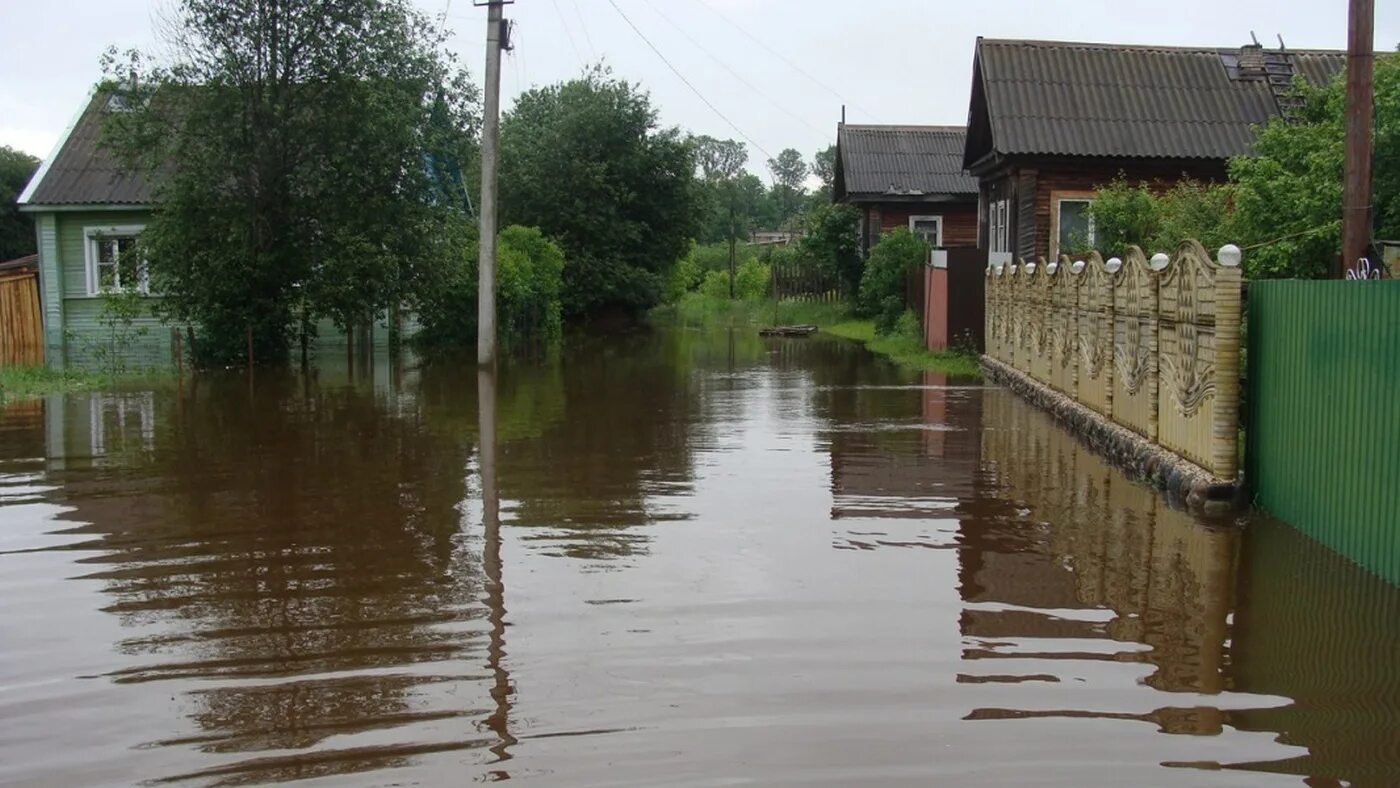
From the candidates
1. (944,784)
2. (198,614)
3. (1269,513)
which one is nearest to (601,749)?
(944,784)

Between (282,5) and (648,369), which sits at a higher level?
(282,5)

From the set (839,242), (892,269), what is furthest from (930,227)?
(892,269)

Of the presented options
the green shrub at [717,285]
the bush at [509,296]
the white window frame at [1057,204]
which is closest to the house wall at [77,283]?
the bush at [509,296]

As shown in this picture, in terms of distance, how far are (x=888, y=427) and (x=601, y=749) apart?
1106cm

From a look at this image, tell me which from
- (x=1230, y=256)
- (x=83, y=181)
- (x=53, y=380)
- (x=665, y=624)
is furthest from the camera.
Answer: (x=83, y=181)

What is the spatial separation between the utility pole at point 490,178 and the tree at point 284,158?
132cm

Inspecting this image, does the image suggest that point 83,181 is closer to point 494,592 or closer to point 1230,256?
point 494,592

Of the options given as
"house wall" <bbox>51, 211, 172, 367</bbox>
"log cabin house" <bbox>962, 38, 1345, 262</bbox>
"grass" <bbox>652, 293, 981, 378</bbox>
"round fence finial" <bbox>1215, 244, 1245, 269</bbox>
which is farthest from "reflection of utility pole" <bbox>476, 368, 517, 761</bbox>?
"house wall" <bbox>51, 211, 172, 367</bbox>

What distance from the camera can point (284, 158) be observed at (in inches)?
989

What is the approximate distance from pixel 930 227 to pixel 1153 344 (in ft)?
107

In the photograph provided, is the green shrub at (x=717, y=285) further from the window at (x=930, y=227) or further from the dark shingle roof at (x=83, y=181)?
the dark shingle roof at (x=83, y=181)

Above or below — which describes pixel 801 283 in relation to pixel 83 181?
below

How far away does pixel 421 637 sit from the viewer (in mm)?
7004

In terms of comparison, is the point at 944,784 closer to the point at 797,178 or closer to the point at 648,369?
the point at 648,369
